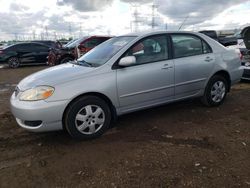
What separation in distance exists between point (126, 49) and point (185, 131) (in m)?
1.62

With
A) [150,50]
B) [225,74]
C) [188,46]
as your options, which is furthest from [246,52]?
[150,50]

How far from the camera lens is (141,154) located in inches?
140

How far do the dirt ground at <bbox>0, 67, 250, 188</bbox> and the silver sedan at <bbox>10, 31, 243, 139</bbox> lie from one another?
333 mm

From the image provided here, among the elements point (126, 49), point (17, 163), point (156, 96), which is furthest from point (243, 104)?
point (17, 163)

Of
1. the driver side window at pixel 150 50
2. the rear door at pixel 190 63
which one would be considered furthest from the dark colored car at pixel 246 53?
the driver side window at pixel 150 50

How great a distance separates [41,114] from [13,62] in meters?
13.0

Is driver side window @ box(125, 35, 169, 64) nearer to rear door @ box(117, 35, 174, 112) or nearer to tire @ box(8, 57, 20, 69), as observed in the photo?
rear door @ box(117, 35, 174, 112)

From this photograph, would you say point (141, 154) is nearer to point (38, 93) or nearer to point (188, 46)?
point (38, 93)

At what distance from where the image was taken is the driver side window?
14.8ft

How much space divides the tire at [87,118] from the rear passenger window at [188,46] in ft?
5.78

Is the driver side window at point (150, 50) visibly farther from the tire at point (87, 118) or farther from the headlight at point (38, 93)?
the headlight at point (38, 93)

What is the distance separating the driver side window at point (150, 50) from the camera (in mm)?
4512

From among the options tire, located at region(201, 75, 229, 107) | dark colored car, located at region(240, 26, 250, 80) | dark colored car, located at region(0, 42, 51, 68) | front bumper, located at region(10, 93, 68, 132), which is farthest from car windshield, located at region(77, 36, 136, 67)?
dark colored car, located at region(0, 42, 51, 68)

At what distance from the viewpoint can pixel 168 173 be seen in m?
3.10
